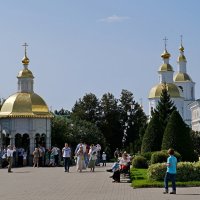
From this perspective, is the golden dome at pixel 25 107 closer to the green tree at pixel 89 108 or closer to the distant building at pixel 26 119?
the distant building at pixel 26 119

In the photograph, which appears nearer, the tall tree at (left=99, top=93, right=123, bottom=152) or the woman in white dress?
the woman in white dress

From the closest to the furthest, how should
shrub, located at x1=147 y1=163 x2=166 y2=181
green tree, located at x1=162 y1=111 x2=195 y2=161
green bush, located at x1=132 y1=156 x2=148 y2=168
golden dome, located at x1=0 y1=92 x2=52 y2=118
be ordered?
shrub, located at x1=147 y1=163 x2=166 y2=181, green tree, located at x1=162 y1=111 x2=195 y2=161, green bush, located at x1=132 y1=156 x2=148 y2=168, golden dome, located at x1=0 y1=92 x2=52 y2=118

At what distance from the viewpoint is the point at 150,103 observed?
8806 centimetres

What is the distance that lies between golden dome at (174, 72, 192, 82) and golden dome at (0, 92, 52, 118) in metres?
61.1

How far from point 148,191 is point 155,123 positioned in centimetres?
1812

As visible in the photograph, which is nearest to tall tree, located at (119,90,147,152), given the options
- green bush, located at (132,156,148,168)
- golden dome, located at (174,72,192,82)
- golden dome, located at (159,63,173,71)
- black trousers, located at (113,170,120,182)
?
golden dome, located at (159,63,173,71)

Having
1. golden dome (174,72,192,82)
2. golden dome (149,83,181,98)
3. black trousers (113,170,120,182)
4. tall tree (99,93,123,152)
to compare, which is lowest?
black trousers (113,170,120,182)

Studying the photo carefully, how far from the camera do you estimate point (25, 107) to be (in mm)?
43000

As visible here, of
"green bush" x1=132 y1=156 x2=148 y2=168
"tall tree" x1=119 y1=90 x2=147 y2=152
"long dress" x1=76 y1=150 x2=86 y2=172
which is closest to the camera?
"long dress" x1=76 y1=150 x2=86 y2=172

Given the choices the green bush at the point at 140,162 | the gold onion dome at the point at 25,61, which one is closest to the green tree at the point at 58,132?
the gold onion dome at the point at 25,61

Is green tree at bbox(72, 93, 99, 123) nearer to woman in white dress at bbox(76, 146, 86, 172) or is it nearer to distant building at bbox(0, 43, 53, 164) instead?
distant building at bbox(0, 43, 53, 164)

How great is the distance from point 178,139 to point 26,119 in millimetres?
14688

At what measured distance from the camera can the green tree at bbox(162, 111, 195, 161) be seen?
3180 cm

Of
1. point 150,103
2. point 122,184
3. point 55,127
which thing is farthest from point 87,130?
point 122,184
